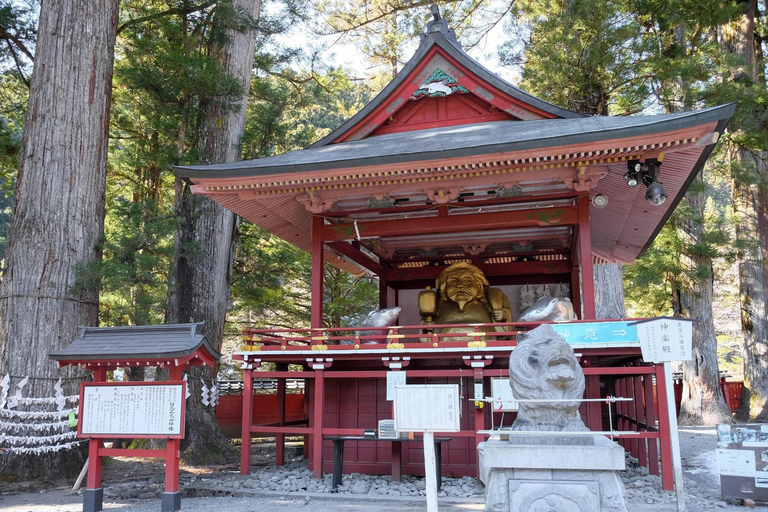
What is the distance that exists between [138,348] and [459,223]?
17.6 feet

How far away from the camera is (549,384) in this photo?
554cm

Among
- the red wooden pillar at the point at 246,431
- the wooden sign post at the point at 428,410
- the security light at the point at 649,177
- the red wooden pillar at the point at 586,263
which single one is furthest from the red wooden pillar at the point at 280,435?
the security light at the point at 649,177

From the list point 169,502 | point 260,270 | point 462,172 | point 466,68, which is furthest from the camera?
point 260,270

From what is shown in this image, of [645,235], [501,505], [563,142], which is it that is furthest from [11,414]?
[645,235]

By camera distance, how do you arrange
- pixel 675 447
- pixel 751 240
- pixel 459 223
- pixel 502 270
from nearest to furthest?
1. pixel 675 447
2. pixel 459 223
3. pixel 502 270
4. pixel 751 240

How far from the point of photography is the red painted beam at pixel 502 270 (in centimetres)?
1287

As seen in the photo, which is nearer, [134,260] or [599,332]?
[599,332]

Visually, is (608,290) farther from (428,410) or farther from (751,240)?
(428,410)

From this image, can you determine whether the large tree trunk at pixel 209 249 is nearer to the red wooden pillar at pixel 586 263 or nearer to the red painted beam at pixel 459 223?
the red painted beam at pixel 459 223

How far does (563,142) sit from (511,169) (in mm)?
921

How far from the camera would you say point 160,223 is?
35.0 feet

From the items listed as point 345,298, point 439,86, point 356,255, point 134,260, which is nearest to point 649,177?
point 439,86

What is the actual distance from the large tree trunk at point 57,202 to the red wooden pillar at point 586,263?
802cm

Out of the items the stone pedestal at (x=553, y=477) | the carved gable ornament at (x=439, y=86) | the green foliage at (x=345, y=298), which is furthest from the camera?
the green foliage at (x=345, y=298)
